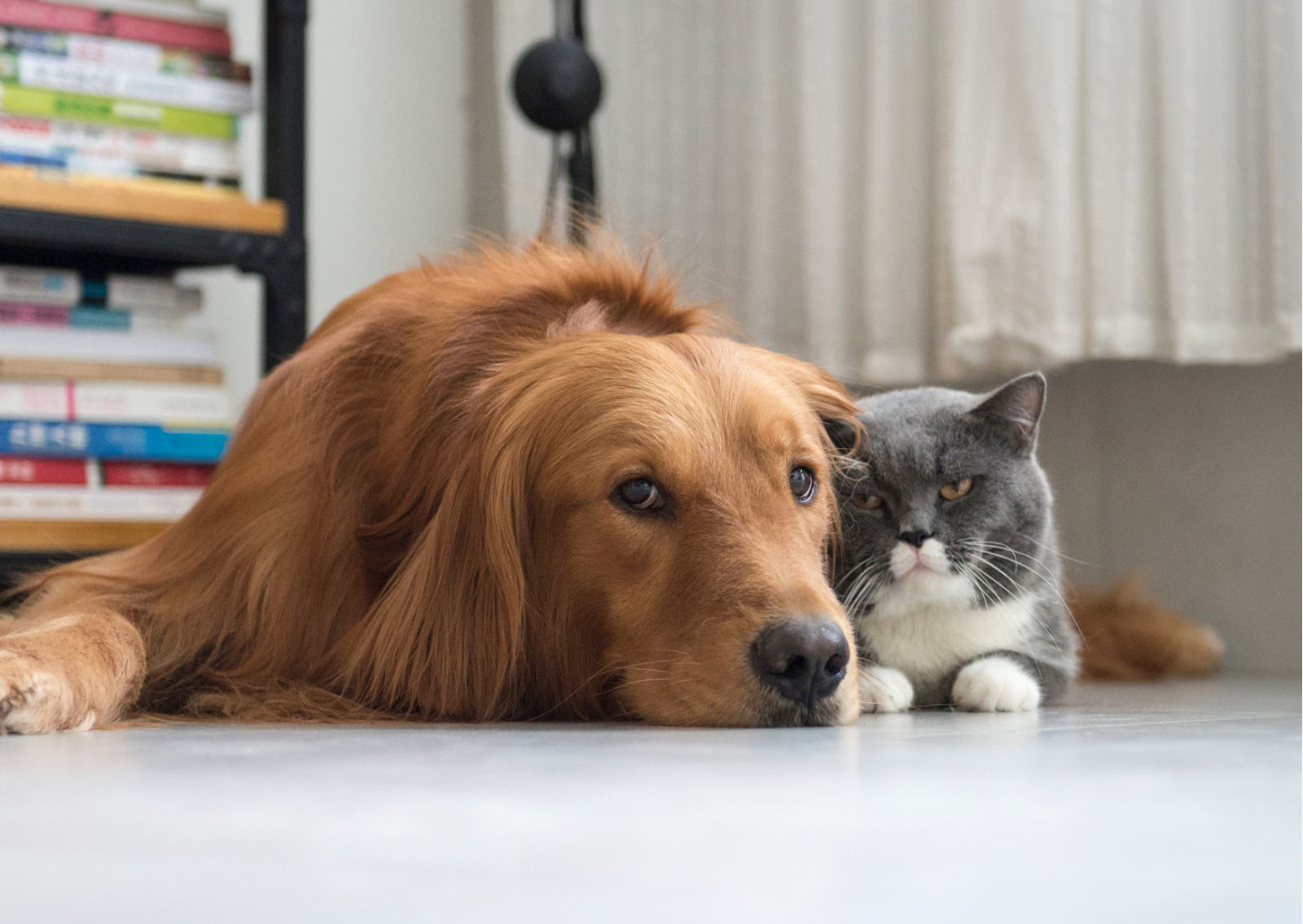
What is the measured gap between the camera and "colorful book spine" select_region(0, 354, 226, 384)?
94.2 inches

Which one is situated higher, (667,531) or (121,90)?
(121,90)

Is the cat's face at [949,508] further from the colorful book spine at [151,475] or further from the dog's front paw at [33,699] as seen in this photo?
the colorful book spine at [151,475]

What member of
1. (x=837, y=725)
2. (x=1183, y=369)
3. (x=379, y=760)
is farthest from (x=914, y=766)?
(x=1183, y=369)

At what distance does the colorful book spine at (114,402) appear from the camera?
2395 millimetres

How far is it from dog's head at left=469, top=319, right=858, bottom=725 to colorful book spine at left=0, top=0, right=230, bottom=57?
1508 millimetres

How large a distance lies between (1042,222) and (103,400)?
174cm

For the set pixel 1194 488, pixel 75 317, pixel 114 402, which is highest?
pixel 75 317

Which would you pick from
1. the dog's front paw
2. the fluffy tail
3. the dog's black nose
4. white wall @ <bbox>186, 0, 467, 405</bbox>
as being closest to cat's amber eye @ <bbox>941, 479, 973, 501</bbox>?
the dog's black nose

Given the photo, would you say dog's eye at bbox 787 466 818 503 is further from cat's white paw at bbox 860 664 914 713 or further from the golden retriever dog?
cat's white paw at bbox 860 664 914 713

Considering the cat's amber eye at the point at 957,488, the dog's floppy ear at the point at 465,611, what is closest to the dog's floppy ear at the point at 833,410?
the cat's amber eye at the point at 957,488

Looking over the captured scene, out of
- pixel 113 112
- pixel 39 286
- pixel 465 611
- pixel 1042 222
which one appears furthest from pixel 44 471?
pixel 1042 222

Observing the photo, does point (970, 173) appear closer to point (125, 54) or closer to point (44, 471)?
point (125, 54)

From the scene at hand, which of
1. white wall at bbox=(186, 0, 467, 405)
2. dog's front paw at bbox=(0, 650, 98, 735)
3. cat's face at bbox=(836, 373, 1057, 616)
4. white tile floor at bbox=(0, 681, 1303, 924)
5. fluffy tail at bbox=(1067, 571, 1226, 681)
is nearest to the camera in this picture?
white tile floor at bbox=(0, 681, 1303, 924)

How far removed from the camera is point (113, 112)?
241 cm
